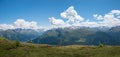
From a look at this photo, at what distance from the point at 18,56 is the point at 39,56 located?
19.7 ft

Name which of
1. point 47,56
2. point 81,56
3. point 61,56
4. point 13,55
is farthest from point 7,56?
point 81,56

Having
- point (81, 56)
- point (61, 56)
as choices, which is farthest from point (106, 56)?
point (61, 56)

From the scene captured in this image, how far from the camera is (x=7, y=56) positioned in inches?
2200

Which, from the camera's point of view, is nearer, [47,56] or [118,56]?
[118,56]

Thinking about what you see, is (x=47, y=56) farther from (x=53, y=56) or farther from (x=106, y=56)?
(x=106, y=56)

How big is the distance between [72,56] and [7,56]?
18948 mm

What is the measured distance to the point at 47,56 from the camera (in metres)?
57.4

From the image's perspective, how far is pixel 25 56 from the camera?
55.2 metres

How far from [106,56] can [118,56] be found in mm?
3262

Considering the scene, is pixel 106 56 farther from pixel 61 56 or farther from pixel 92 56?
pixel 61 56

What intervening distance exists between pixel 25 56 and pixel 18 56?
2.13 m

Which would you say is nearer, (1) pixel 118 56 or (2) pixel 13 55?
(1) pixel 118 56

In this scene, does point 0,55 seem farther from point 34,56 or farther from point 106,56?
point 106,56

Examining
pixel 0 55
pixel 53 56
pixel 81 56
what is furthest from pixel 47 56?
pixel 0 55
